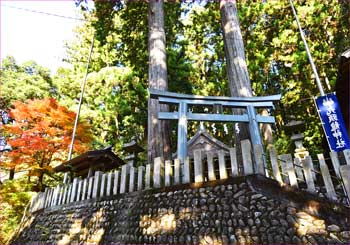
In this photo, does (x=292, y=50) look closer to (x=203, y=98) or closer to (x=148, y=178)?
(x=203, y=98)

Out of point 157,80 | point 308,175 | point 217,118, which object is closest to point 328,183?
point 308,175

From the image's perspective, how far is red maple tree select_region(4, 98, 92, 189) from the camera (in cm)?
945

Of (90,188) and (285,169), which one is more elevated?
(285,169)

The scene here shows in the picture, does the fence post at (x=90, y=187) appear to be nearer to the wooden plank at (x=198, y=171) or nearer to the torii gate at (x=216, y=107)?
the torii gate at (x=216, y=107)

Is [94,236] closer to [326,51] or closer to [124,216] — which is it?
[124,216]

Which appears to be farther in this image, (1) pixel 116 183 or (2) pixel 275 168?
(1) pixel 116 183

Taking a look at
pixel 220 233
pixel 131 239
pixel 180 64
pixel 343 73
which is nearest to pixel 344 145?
pixel 343 73

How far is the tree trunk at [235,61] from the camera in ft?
18.7

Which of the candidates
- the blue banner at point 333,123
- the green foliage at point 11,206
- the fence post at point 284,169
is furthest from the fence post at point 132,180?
the green foliage at point 11,206

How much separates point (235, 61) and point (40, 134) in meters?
8.26

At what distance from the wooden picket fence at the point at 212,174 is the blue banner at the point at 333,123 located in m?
1.74

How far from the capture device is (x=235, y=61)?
6.25 meters

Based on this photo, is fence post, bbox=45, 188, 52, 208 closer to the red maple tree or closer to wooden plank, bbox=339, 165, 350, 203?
the red maple tree

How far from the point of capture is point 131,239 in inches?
158
